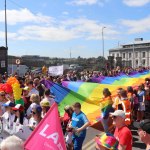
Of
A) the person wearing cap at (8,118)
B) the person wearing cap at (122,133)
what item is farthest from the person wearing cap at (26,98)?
the person wearing cap at (122,133)

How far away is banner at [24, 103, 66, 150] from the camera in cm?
445

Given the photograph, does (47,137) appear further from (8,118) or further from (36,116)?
(8,118)

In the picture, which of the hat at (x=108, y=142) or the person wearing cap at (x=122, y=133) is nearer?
the hat at (x=108, y=142)

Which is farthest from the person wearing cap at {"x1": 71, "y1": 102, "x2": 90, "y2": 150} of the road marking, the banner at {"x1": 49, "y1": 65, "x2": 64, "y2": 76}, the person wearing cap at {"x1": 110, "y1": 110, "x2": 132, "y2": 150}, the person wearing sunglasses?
the banner at {"x1": 49, "y1": 65, "x2": 64, "y2": 76}

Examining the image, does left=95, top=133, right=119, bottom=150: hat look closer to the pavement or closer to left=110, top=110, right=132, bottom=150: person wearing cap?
left=110, top=110, right=132, bottom=150: person wearing cap

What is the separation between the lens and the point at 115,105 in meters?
10.9

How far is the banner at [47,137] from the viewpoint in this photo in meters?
4.45

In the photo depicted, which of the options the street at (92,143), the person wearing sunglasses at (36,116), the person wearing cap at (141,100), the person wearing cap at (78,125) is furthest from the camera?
the person wearing cap at (141,100)

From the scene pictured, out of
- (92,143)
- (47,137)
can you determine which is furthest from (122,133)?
(92,143)

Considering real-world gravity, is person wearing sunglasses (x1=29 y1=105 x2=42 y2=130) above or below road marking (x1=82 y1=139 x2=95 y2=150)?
above

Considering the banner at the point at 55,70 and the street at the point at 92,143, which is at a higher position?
the banner at the point at 55,70

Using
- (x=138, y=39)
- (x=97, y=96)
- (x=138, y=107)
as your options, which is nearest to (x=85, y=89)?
(x=97, y=96)

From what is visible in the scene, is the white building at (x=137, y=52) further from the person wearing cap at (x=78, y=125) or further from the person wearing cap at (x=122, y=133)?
the person wearing cap at (x=122, y=133)

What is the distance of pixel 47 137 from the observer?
4.52 m
